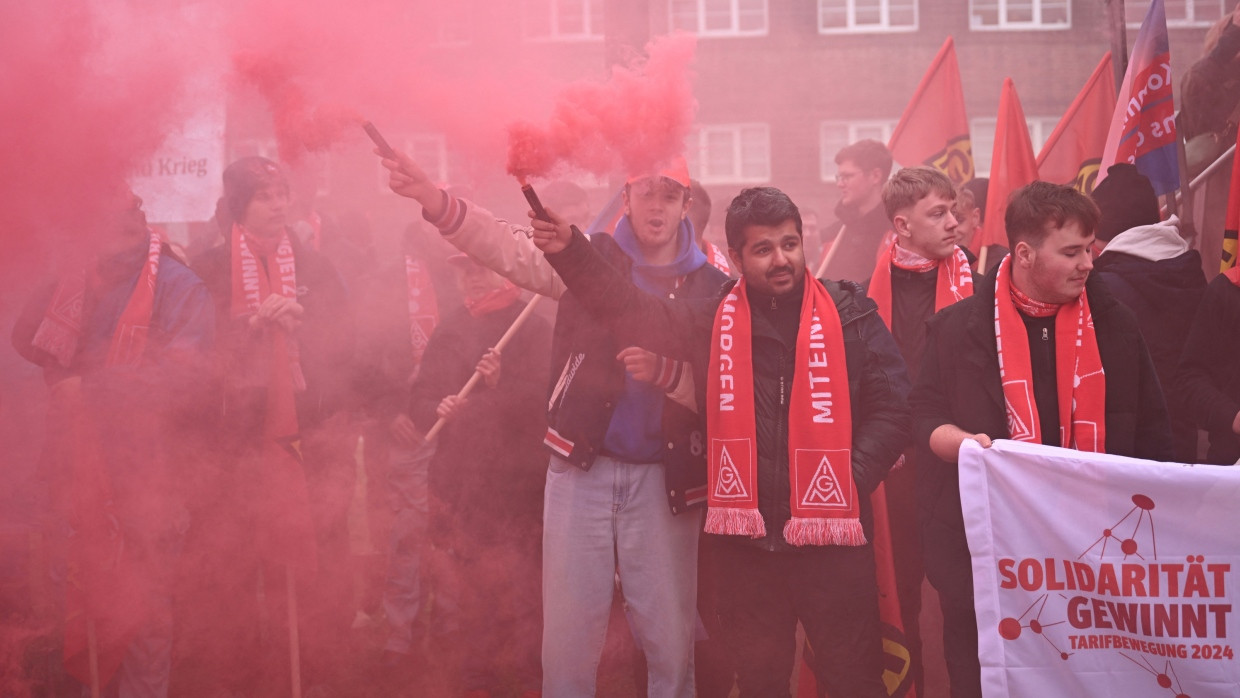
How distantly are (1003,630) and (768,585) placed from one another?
27.0 inches

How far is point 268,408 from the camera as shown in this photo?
4484 millimetres

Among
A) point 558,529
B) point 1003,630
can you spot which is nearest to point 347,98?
point 558,529

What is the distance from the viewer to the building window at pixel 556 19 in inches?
167

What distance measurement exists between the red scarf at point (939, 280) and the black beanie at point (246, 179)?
8.98ft

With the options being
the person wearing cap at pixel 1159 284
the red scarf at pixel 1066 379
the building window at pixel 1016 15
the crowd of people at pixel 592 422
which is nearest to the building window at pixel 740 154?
the building window at pixel 1016 15

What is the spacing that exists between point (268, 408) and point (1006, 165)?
4071 millimetres

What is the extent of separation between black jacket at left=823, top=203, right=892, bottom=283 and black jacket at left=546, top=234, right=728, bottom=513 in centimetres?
260

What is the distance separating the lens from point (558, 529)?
341 centimetres

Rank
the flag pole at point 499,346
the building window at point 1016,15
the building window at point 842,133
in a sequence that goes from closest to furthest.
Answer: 1. the flag pole at point 499,346
2. the building window at point 842,133
3. the building window at point 1016,15

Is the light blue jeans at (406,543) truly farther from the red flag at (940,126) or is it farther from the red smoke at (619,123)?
the red flag at (940,126)

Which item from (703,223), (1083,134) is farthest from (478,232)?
(1083,134)

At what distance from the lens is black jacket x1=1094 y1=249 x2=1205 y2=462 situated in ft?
12.8

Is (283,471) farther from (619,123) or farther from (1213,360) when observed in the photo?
(1213,360)

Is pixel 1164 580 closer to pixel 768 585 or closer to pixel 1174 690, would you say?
pixel 1174 690
